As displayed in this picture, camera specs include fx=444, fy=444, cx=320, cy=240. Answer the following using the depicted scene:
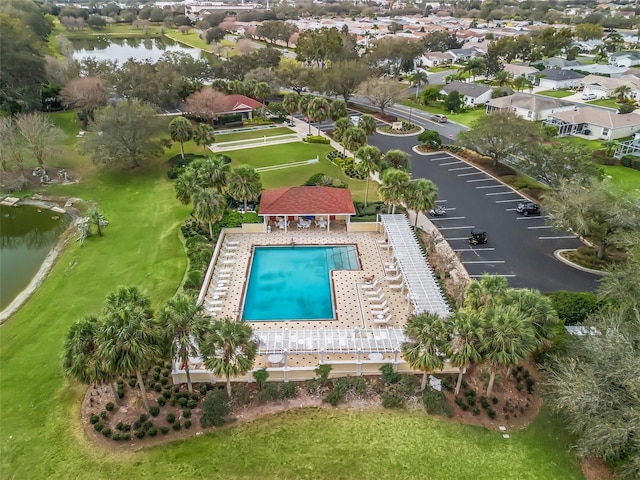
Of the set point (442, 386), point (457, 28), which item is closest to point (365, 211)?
point (442, 386)

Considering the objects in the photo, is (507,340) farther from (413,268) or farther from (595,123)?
(595,123)

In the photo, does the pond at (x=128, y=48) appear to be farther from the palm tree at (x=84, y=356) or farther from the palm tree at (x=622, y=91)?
the palm tree at (x=84, y=356)

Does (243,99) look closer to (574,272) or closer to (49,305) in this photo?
(49,305)

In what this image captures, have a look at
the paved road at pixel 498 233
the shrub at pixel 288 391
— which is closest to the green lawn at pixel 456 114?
the paved road at pixel 498 233

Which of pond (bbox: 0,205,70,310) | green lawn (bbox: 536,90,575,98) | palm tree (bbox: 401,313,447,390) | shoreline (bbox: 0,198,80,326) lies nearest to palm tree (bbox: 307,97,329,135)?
shoreline (bbox: 0,198,80,326)

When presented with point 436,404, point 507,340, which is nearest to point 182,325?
point 436,404

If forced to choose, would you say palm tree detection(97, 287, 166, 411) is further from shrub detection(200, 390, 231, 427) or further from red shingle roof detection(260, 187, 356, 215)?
red shingle roof detection(260, 187, 356, 215)

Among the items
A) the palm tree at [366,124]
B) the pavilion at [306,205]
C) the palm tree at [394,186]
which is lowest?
the pavilion at [306,205]
